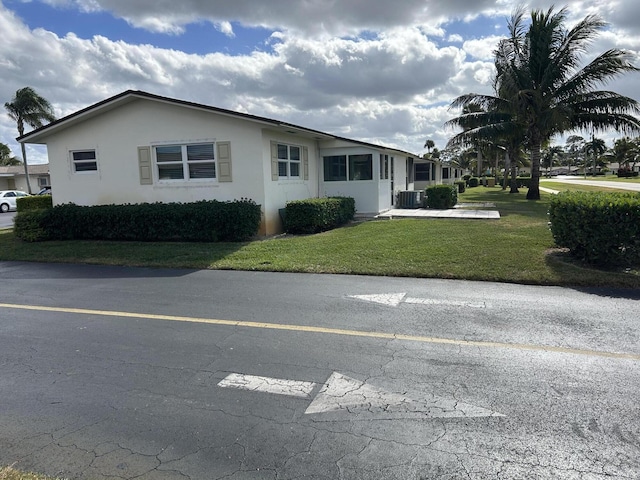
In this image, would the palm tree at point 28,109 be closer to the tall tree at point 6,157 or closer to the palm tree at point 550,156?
the tall tree at point 6,157

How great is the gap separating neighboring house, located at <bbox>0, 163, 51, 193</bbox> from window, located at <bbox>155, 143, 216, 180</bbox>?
40.2m

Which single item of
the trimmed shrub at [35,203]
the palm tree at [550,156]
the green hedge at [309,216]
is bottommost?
the green hedge at [309,216]

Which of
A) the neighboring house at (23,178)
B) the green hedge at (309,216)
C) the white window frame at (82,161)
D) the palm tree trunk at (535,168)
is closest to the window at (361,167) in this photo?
the green hedge at (309,216)

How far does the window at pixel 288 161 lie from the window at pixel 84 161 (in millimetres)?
6108

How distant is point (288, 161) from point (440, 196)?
28.5 feet

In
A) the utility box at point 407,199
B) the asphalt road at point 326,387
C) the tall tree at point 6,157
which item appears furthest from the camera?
the tall tree at point 6,157

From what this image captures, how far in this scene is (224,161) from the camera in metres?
13.0

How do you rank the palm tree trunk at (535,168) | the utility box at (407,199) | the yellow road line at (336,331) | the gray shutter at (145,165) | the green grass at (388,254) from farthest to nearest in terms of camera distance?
the palm tree trunk at (535,168)
the utility box at (407,199)
the gray shutter at (145,165)
the green grass at (388,254)
the yellow road line at (336,331)

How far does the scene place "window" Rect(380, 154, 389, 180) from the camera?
58.2ft

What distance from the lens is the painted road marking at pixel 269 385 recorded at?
11.9ft

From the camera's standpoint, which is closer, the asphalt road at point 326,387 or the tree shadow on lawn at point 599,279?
the asphalt road at point 326,387

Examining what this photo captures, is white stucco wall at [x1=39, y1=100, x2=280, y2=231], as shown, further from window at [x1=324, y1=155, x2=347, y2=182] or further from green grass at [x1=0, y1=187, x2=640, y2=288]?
A: window at [x1=324, y1=155, x2=347, y2=182]

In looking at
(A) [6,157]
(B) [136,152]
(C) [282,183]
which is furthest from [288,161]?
(A) [6,157]

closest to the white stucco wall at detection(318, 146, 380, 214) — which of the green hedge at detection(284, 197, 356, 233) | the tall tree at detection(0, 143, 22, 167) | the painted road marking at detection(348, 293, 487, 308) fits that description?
the green hedge at detection(284, 197, 356, 233)
